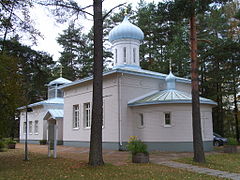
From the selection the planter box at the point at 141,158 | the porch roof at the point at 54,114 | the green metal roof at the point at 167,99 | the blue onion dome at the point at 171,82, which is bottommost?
the planter box at the point at 141,158

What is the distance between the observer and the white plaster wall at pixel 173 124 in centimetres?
1689

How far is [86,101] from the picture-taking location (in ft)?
69.4

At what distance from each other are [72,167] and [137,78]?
9.86 metres

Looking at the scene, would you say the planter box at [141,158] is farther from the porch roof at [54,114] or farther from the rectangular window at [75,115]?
the porch roof at [54,114]


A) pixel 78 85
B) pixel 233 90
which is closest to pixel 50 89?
pixel 78 85

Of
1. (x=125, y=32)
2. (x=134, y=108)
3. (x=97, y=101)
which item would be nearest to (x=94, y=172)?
(x=97, y=101)

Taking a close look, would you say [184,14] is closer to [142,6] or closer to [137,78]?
[137,78]

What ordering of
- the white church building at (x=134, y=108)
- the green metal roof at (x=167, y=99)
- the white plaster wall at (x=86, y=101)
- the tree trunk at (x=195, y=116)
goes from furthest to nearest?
the white plaster wall at (x=86, y=101), the white church building at (x=134, y=108), the green metal roof at (x=167, y=99), the tree trunk at (x=195, y=116)

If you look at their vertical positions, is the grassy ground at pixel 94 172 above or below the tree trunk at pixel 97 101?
below

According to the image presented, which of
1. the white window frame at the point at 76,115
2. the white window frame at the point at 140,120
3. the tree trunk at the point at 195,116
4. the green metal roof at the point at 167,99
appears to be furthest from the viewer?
the white window frame at the point at 76,115

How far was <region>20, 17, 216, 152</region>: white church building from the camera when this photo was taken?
1700 cm

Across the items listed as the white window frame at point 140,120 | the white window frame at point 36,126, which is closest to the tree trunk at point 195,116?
the white window frame at point 140,120

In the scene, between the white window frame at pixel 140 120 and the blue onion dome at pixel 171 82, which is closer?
the white window frame at pixel 140 120

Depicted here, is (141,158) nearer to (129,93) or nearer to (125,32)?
(129,93)
